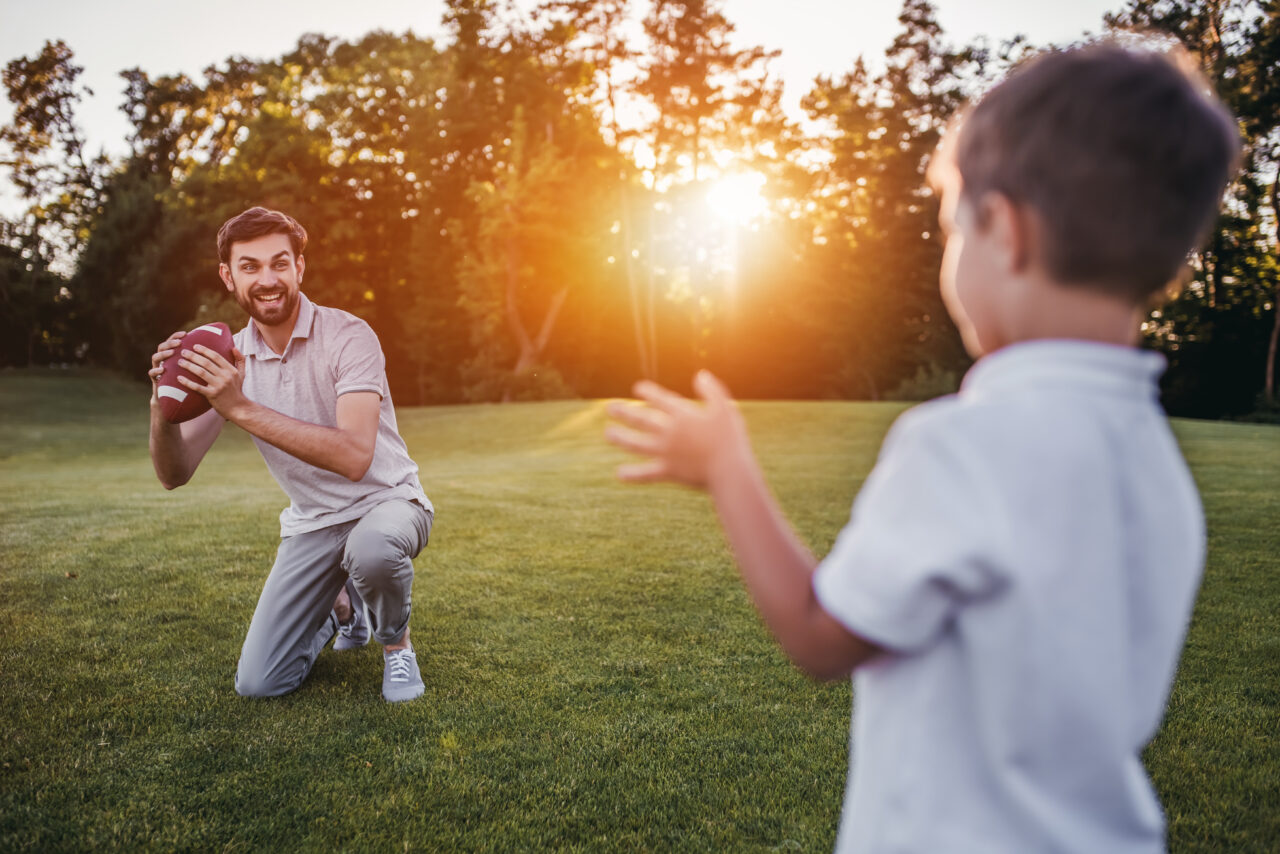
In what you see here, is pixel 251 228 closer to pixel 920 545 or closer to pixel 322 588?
pixel 322 588

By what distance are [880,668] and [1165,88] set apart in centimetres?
74

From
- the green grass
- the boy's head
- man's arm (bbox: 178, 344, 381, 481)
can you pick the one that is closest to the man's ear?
the boy's head

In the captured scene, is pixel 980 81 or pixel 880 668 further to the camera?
pixel 980 81

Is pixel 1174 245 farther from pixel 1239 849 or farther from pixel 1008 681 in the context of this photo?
pixel 1239 849

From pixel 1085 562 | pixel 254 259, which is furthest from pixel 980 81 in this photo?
pixel 1085 562

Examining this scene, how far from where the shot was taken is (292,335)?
3941 millimetres

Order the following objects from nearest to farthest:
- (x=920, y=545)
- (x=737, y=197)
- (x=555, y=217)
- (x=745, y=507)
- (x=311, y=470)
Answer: (x=920, y=545) → (x=745, y=507) → (x=311, y=470) → (x=555, y=217) → (x=737, y=197)

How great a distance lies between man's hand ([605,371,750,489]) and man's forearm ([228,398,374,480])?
248 cm

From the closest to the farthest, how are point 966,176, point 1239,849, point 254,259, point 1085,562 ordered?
point 1085,562
point 966,176
point 1239,849
point 254,259

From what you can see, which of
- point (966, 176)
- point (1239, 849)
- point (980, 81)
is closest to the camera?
point (966, 176)

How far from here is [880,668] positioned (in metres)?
1.11

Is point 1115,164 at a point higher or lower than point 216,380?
higher

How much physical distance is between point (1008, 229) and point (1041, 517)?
1.08ft

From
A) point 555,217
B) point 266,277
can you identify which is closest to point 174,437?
point 266,277
